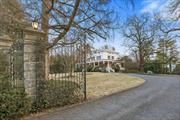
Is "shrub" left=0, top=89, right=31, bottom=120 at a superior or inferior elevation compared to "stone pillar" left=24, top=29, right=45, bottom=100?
inferior

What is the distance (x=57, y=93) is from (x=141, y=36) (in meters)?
28.5

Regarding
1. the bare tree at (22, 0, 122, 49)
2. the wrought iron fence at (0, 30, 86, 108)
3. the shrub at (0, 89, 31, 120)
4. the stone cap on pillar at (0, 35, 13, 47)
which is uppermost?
the bare tree at (22, 0, 122, 49)

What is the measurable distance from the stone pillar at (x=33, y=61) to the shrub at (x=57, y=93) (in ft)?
0.76

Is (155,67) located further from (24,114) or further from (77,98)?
(24,114)

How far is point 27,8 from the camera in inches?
289

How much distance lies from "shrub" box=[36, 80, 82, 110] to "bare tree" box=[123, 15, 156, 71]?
25848 millimetres

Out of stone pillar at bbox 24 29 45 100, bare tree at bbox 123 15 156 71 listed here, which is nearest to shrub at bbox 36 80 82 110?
stone pillar at bbox 24 29 45 100

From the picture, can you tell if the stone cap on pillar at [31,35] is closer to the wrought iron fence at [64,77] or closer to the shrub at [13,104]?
Answer: the wrought iron fence at [64,77]

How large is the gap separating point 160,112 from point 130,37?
28.7 m

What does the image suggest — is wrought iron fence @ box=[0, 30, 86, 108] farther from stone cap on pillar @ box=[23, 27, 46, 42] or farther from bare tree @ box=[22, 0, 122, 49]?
bare tree @ box=[22, 0, 122, 49]

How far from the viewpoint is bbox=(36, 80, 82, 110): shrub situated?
5.32 meters

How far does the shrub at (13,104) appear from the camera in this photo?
13.6 feet

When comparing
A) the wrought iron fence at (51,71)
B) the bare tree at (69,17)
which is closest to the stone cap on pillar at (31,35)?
the wrought iron fence at (51,71)

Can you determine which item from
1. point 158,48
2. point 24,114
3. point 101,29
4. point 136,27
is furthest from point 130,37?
point 24,114
